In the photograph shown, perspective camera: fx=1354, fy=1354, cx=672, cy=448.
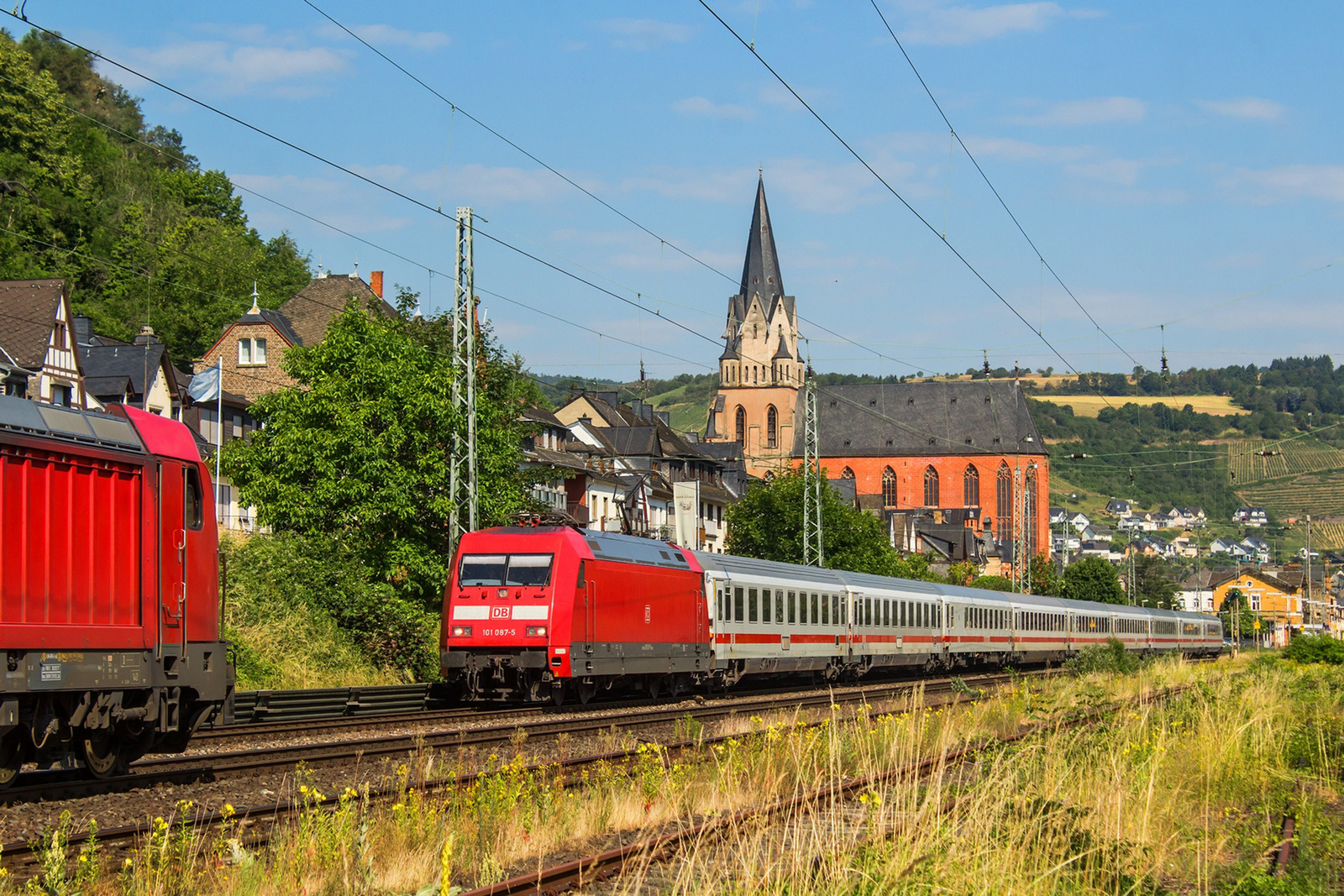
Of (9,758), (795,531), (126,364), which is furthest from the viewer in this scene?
(795,531)

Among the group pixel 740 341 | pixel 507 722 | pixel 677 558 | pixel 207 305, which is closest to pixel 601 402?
pixel 207 305

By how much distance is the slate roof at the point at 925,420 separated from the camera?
459 feet

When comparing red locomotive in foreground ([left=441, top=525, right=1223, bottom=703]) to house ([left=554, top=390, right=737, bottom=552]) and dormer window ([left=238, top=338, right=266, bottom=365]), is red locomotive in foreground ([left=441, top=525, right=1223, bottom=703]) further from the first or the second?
dormer window ([left=238, top=338, right=266, bottom=365])

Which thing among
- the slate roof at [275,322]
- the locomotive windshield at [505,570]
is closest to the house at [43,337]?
the slate roof at [275,322]

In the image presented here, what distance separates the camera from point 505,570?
22266 mm

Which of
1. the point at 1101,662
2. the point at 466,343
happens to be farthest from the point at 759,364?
the point at 466,343

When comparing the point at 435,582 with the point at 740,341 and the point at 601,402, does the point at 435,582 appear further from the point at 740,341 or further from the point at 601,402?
the point at 740,341

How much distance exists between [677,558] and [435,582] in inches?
293

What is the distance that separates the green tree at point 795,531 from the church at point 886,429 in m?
60.4

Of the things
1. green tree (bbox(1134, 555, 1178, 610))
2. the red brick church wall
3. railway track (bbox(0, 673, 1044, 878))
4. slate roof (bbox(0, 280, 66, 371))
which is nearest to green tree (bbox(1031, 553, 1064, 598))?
green tree (bbox(1134, 555, 1178, 610))

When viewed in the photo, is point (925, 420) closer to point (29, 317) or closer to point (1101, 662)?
point (1101, 662)

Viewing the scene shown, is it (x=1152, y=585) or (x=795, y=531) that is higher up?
(x=795, y=531)

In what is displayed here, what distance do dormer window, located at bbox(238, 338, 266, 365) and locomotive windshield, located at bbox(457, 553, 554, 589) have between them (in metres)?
42.7

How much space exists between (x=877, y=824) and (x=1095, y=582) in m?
108
